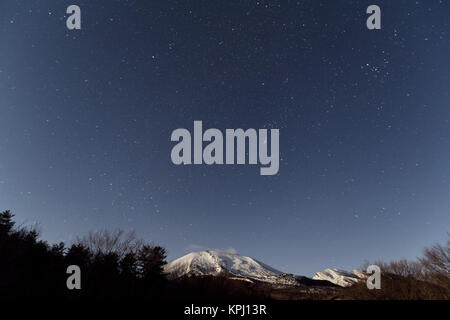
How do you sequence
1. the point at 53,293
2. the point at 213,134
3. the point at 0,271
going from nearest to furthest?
the point at 213,134, the point at 0,271, the point at 53,293

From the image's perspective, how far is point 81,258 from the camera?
974 inches

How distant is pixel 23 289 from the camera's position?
1517 cm
